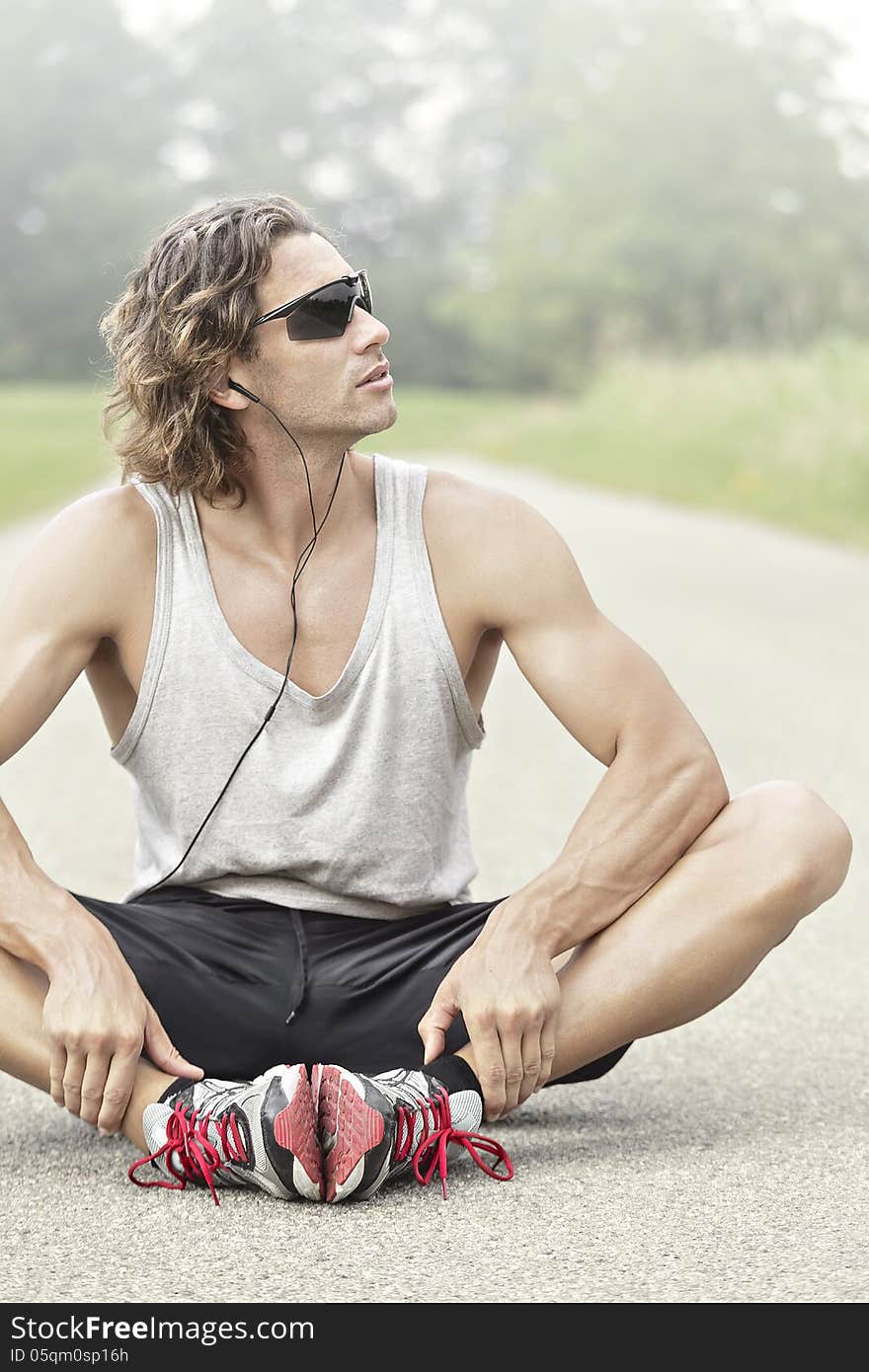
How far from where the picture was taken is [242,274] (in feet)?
10.4

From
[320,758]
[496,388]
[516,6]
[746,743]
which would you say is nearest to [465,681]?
[320,758]

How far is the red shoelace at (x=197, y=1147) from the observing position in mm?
2652

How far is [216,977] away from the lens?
119 inches

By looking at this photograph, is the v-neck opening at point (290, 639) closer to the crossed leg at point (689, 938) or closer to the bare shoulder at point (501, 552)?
the bare shoulder at point (501, 552)

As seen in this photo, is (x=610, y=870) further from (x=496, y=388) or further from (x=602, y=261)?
(x=496, y=388)

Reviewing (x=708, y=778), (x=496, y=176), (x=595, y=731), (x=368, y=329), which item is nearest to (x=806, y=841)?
(x=708, y=778)

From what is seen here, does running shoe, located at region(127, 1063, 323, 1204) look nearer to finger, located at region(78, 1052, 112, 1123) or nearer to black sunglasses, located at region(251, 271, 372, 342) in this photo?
finger, located at region(78, 1052, 112, 1123)

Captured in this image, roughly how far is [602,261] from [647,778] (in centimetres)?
4916

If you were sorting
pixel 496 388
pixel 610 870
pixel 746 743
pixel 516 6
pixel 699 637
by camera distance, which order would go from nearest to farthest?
pixel 610 870 < pixel 746 743 < pixel 699 637 < pixel 496 388 < pixel 516 6

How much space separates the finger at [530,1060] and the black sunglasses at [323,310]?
1.16 meters

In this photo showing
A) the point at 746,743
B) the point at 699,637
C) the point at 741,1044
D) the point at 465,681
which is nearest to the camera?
the point at 465,681

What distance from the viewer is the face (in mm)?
3107

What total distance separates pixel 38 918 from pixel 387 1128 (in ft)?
2.08

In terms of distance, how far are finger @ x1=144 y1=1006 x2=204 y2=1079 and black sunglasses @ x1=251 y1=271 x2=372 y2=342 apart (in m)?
1.11
